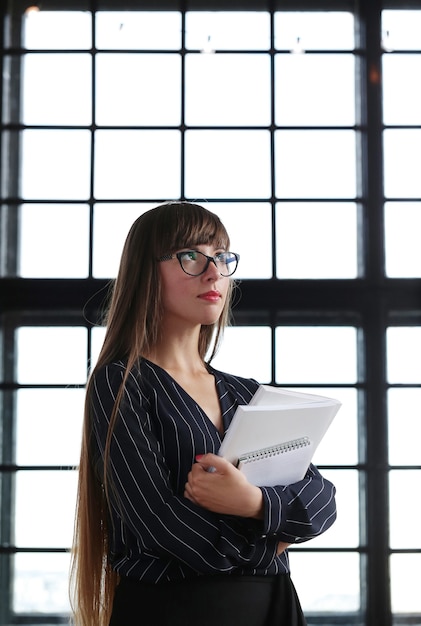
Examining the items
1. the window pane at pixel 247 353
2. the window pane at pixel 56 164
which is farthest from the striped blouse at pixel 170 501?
the window pane at pixel 56 164

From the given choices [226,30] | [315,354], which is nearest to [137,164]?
[226,30]

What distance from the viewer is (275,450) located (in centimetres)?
169

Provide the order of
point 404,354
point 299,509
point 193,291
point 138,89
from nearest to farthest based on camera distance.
Answer: 1. point 299,509
2. point 193,291
3. point 404,354
4. point 138,89

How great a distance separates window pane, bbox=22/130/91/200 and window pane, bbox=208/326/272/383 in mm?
796

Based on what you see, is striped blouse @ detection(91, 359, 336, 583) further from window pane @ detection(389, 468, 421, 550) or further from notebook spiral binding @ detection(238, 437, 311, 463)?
window pane @ detection(389, 468, 421, 550)

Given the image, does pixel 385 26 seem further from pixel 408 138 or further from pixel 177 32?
pixel 177 32

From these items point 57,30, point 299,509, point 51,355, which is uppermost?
point 57,30

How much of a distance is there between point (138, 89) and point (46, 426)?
136cm

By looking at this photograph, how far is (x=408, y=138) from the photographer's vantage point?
3.62 m

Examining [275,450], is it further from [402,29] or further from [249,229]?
[402,29]

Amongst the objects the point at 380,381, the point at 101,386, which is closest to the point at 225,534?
the point at 101,386

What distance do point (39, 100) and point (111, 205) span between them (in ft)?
1.66

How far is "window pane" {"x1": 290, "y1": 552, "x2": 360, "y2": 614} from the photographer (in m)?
3.43

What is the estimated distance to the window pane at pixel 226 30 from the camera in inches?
143
